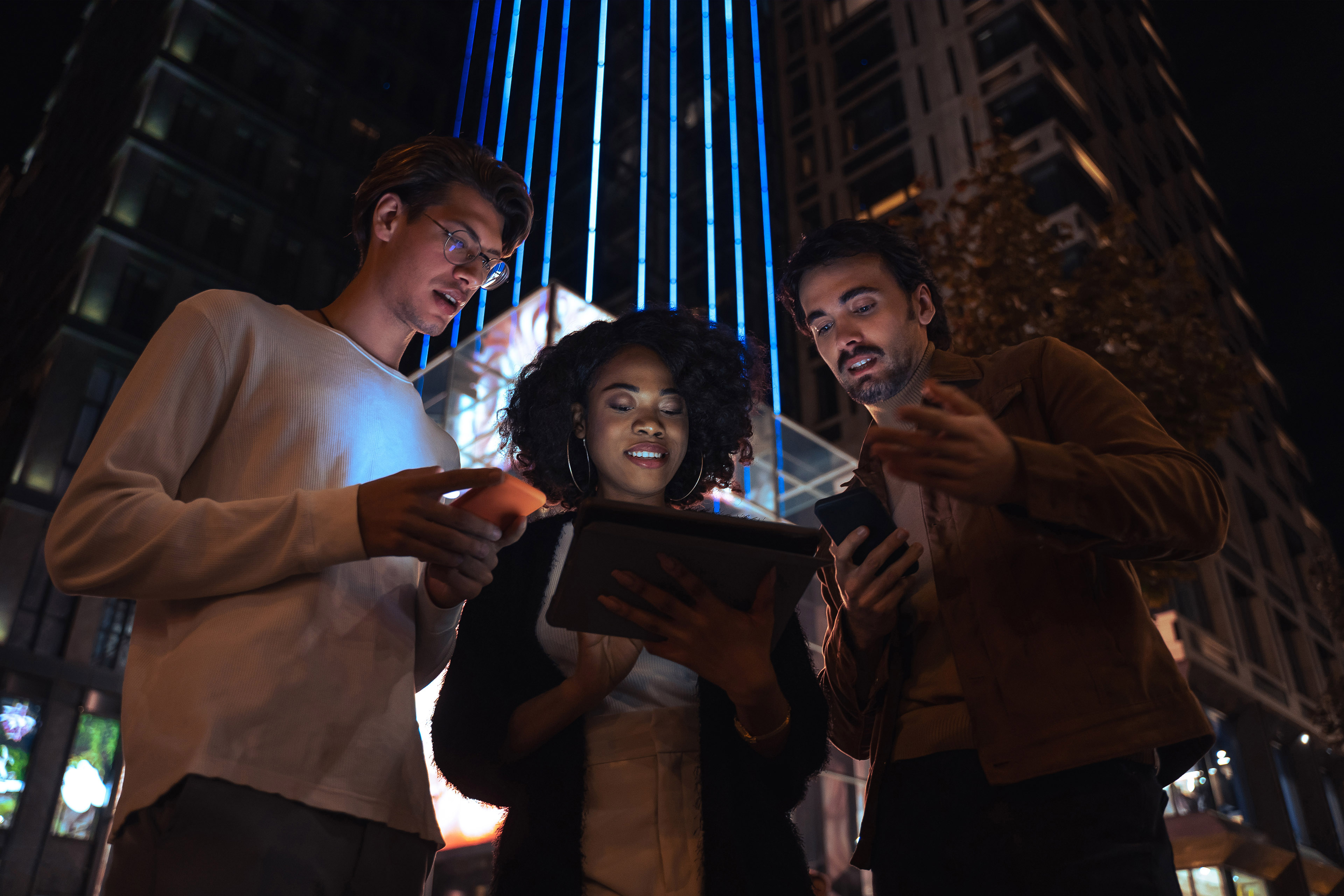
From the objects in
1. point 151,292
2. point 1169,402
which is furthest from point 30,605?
point 1169,402

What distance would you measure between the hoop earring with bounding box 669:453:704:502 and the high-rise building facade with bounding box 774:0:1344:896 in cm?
1617

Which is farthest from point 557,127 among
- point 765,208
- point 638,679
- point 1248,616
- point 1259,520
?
point 1259,520

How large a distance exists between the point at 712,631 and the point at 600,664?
34 cm

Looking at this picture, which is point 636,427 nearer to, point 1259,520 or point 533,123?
point 533,123

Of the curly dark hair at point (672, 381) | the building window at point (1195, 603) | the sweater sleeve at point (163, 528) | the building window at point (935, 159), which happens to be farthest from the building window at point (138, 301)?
the building window at point (1195, 603)

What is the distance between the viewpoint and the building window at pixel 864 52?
92.3 feet

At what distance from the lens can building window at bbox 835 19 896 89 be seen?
28141 millimetres

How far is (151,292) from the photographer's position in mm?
23969

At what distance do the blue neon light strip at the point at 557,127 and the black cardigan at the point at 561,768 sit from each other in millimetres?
8286

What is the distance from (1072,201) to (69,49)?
107ft

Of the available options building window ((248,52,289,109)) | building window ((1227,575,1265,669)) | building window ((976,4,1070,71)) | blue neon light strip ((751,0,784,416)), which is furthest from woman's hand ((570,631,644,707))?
building window ((248,52,289,109))

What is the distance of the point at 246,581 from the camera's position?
1814 millimetres

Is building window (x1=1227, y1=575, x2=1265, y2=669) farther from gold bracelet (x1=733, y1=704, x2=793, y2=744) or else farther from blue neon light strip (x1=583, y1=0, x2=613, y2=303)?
gold bracelet (x1=733, y1=704, x2=793, y2=744)

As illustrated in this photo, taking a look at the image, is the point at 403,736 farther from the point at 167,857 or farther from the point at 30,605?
the point at 30,605
